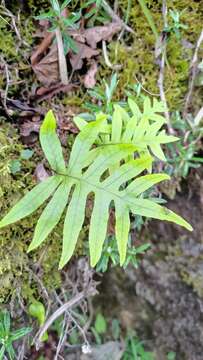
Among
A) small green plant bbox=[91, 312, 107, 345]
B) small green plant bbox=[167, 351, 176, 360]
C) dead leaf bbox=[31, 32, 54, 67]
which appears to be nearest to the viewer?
dead leaf bbox=[31, 32, 54, 67]

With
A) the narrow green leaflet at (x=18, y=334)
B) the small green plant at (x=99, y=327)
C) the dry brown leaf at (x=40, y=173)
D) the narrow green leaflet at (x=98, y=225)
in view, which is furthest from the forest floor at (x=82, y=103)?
the narrow green leaflet at (x=98, y=225)

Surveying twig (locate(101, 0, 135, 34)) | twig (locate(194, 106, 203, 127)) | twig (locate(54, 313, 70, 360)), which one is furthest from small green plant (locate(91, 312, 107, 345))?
twig (locate(101, 0, 135, 34))

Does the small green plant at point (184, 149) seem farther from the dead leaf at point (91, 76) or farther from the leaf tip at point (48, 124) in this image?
the leaf tip at point (48, 124)

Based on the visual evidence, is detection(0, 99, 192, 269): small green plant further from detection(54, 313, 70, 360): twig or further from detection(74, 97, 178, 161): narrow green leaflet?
detection(54, 313, 70, 360): twig

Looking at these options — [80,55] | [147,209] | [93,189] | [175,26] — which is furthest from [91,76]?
[147,209]

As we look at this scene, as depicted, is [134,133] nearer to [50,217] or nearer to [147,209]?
[147,209]

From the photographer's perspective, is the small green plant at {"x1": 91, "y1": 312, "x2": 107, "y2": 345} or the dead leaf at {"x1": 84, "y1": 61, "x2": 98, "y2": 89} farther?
the small green plant at {"x1": 91, "y1": 312, "x2": 107, "y2": 345}

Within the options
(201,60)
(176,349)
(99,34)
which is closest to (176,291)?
(176,349)
